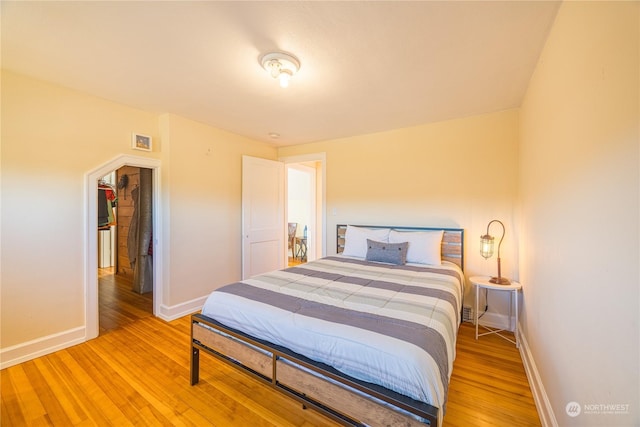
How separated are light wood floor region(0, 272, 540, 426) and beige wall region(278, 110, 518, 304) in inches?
46.6

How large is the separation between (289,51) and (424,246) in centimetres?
240

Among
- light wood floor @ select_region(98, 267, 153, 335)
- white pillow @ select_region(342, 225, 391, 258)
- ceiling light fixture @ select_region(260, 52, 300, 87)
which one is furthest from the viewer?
white pillow @ select_region(342, 225, 391, 258)

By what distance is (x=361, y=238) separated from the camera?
330cm

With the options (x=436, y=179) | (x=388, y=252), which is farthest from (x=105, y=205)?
(x=436, y=179)

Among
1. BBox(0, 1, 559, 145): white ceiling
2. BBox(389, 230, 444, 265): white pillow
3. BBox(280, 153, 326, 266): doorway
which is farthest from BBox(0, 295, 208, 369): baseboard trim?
BBox(280, 153, 326, 266): doorway

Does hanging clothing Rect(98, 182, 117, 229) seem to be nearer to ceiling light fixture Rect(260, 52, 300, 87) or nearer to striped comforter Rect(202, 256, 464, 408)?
striped comforter Rect(202, 256, 464, 408)

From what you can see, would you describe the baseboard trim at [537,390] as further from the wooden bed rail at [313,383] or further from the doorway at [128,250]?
the doorway at [128,250]

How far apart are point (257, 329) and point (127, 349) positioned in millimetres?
1729

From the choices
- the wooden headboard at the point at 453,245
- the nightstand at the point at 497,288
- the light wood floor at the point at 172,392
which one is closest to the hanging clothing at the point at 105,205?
the light wood floor at the point at 172,392

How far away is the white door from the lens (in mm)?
3824

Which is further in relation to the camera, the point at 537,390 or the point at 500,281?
the point at 500,281

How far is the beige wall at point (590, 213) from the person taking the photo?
0.79 m

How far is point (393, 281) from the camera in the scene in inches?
86.3

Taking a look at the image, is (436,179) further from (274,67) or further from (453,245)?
(274,67)
